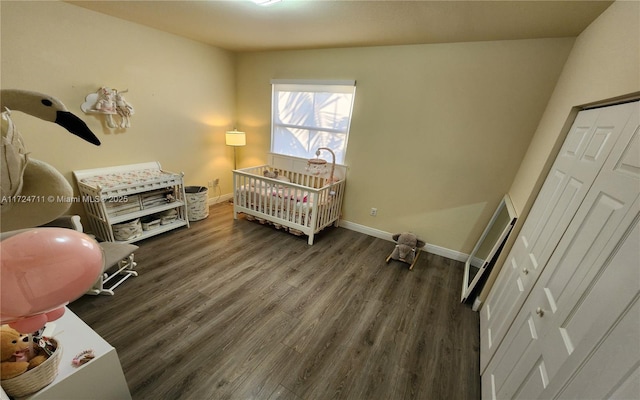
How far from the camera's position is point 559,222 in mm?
1188

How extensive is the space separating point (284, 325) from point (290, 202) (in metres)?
1.52

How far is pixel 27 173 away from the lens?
596mm

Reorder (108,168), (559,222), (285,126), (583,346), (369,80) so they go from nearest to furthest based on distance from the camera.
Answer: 1. (583,346)
2. (559,222)
3. (108,168)
4. (369,80)
5. (285,126)

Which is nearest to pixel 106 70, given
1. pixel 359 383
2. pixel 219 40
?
pixel 219 40

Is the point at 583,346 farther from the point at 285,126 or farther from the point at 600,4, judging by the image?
the point at 285,126

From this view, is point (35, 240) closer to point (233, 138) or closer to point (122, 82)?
point (122, 82)

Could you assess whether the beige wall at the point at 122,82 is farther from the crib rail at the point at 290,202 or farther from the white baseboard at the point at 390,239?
the white baseboard at the point at 390,239

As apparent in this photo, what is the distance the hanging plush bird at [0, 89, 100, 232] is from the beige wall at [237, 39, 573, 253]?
273 centimetres

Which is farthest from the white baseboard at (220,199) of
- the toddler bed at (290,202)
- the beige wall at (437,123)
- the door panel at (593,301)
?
the door panel at (593,301)

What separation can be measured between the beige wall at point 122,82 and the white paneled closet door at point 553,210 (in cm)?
Result: 377

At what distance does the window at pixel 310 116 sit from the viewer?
3.06 m

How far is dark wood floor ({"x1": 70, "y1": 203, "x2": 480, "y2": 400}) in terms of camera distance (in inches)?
54.7

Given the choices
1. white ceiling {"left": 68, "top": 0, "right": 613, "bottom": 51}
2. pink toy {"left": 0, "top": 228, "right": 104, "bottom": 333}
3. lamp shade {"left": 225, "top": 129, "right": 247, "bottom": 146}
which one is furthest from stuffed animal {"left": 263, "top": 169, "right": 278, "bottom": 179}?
pink toy {"left": 0, "top": 228, "right": 104, "bottom": 333}

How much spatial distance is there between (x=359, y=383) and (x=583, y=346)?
1.09m
